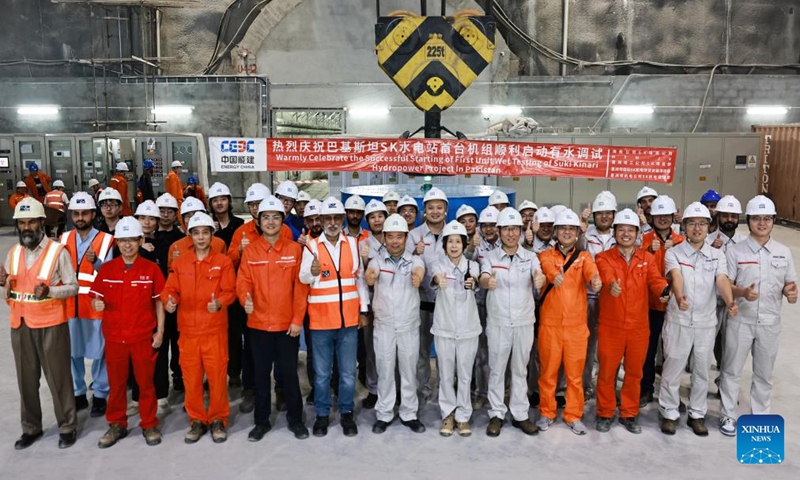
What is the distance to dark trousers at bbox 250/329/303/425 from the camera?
16.0 feet

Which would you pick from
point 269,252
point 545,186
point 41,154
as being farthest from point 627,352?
point 41,154

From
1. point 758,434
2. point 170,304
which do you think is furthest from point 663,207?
point 170,304

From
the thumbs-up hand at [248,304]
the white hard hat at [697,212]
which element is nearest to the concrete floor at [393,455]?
the thumbs-up hand at [248,304]

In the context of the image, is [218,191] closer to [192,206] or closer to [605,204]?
[192,206]

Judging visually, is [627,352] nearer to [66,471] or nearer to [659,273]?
[659,273]

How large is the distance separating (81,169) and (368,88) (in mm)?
7400

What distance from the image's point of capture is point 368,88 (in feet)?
57.3

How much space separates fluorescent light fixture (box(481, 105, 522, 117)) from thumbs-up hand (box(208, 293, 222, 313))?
13720 millimetres

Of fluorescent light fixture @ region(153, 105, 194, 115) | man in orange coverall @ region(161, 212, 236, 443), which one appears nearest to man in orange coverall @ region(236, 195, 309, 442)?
man in orange coverall @ region(161, 212, 236, 443)

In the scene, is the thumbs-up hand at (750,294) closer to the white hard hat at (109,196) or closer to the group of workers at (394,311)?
the group of workers at (394,311)

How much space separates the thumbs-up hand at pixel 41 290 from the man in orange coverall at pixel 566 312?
11.7 ft

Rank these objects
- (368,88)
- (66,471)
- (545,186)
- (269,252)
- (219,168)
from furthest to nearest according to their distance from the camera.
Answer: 1. (368,88)
2. (545,186)
3. (219,168)
4. (269,252)
5. (66,471)

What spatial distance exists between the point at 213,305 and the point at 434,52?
11.7ft

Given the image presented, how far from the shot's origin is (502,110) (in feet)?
56.9
